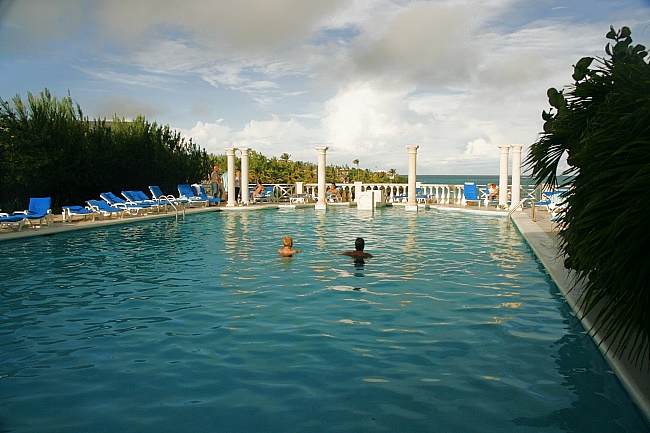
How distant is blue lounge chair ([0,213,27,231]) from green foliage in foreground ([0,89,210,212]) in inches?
98.9

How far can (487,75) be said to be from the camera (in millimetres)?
11820

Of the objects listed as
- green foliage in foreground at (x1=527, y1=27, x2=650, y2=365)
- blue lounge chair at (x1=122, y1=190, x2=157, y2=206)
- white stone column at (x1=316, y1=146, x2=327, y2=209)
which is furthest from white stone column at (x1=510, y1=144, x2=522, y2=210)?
green foliage in foreground at (x1=527, y1=27, x2=650, y2=365)

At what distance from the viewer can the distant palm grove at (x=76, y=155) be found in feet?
51.6

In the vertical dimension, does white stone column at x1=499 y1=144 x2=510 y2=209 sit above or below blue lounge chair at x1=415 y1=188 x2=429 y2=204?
above

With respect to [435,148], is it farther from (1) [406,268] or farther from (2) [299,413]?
(2) [299,413]

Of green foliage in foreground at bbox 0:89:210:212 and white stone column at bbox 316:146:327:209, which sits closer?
green foliage in foreground at bbox 0:89:210:212

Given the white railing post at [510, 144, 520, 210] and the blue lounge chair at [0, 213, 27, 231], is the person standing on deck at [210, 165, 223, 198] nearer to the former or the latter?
the blue lounge chair at [0, 213, 27, 231]

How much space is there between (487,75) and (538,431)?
9863 mm

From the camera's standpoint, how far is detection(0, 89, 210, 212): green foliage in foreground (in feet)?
51.4

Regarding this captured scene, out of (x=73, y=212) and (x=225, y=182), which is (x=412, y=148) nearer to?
(x=225, y=182)

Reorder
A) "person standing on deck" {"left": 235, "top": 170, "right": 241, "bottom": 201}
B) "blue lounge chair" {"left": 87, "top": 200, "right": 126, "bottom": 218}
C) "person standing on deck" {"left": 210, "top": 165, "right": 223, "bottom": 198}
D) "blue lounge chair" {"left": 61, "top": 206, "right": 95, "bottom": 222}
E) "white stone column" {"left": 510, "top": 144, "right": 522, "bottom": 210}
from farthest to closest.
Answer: "person standing on deck" {"left": 235, "top": 170, "right": 241, "bottom": 201} → "person standing on deck" {"left": 210, "top": 165, "right": 223, "bottom": 198} → "white stone column" {"left": 510, "top": 144, "right": 522, "bottom": 210} → "blue lounge chair" {"left": 87, "top": 200, "right": 126, "bottom": 218} → "blue lounge chair" {"left": 61, "top": 206, "right": 95, "bottom": 222}

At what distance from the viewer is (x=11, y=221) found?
13070 mm

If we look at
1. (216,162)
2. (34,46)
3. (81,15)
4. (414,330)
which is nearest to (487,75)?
(414,330)

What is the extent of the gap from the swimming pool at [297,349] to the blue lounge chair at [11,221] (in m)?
3.55
